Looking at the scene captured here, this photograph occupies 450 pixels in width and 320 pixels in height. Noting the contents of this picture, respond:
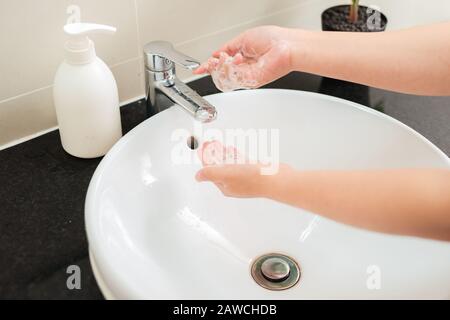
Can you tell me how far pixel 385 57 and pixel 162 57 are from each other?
35 cm

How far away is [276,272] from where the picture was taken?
2.90 ft

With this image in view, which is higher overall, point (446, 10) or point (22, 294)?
point (446, 10)

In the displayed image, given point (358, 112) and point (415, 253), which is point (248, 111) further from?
point (415, 253)

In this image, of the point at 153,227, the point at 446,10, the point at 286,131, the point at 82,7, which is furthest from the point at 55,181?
the point at 446,10

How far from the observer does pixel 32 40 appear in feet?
2.93

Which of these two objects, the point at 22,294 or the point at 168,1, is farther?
the point at 168,1

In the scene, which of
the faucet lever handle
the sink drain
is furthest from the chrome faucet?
the sink drain

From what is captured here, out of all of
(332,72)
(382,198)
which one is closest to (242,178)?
(382,198)

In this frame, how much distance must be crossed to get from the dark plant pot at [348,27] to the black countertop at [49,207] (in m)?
0.02

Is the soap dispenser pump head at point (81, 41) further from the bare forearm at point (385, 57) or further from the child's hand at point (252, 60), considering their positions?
the bare forearm at point (385, 57)

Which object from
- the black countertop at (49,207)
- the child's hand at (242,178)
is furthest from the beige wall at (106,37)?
the child's hand at (242,178)

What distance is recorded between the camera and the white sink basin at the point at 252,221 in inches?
31.5

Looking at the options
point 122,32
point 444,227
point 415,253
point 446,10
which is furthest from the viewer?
point 446,10

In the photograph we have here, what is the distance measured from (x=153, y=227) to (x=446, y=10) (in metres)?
0.93
